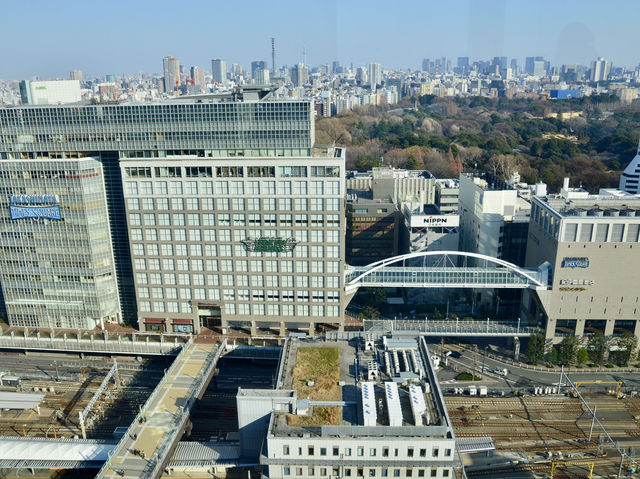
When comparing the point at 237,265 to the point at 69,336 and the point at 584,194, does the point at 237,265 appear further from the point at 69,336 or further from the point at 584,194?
the point at 584,194

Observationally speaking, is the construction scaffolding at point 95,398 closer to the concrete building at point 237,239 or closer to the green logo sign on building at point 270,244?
the concrete building at point 237,239

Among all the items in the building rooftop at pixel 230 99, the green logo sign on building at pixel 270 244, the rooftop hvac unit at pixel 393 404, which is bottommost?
the rooftop hvac unit at pixel 393 404

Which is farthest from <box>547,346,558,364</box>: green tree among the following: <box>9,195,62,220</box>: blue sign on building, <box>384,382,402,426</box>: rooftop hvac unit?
<box>9,195,62,220</box>: blue sign on building

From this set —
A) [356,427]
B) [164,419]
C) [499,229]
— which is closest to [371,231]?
[499,229]

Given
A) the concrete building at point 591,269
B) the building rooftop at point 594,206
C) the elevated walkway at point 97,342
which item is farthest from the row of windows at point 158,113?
the concrete building at point 591,269

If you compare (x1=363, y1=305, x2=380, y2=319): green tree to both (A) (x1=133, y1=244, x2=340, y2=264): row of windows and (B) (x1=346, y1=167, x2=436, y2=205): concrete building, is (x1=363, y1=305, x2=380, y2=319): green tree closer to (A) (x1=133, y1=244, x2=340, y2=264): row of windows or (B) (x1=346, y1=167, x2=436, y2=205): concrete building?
(A) (x1=133, y1=244, x2=340, y2=264): row of windows

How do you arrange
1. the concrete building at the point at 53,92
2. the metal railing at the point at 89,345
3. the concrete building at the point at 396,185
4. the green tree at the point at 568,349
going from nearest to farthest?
1. the green tree at the point at 568,349
2. the metal railing at the point at 89,345
3. the concrete building at the point at 53,92
4. the concrete building at the point at 396,185
